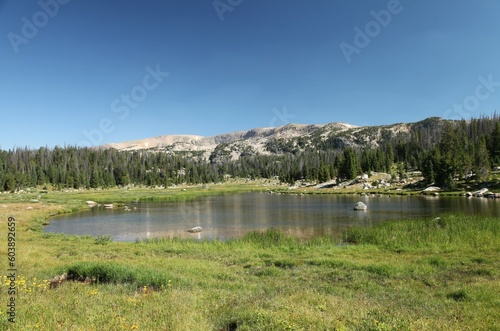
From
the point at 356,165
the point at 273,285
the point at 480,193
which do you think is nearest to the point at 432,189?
the point at 480,193

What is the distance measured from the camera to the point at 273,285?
46.1ft

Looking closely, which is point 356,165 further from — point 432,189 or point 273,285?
point 273,285

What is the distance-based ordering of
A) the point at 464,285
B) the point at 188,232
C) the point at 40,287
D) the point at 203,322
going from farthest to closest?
the point at 188,232 < the point at 464,285 < the point at 40,287 < the point at 203,322

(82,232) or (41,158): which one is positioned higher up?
(41,158)

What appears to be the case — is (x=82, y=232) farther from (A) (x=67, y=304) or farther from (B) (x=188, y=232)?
(A) (x=67, y=304)

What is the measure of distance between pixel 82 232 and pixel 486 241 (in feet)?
138

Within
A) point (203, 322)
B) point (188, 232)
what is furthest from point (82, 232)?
point (203, 322)

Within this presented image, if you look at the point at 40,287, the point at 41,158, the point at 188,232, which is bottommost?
the point at 188,232

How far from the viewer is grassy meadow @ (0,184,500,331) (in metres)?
8.22

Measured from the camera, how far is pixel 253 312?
8.84 metres

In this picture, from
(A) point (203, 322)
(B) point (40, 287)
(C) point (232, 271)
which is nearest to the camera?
(A) point (203, 322)

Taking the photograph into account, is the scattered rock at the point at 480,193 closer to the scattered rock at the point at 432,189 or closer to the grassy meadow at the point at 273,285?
the scattered rock at the point at 432,189

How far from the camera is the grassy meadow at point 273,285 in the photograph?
324 inches

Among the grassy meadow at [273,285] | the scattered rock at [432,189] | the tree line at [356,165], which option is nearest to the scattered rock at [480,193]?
the tree line at [356,165]
